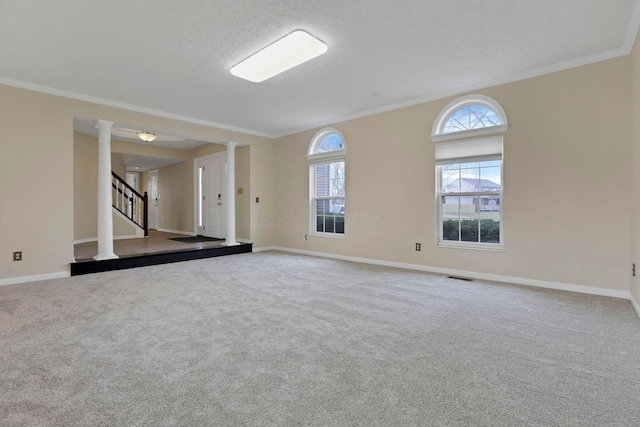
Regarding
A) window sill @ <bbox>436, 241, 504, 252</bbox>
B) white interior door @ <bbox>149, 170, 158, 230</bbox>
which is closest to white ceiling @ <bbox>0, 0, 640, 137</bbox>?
window sill @ <bbox>436, 241, 504, 252</bbox>

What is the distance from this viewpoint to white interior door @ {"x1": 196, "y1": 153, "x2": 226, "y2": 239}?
24.5 feet

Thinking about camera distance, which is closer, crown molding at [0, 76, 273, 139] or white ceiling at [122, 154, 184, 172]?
crown molding at [0, 76, 273, 139]

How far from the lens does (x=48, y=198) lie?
4.12m

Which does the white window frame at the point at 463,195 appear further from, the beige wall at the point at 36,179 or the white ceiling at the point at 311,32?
the beige wall at the point at 36,179

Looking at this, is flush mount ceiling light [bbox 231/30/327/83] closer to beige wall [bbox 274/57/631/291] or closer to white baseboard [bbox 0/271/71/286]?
beige wall [bbox 274/57/631/291]

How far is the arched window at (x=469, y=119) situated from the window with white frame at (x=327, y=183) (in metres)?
1.81

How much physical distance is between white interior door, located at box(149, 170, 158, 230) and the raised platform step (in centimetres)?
551

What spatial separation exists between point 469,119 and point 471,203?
3.94ft

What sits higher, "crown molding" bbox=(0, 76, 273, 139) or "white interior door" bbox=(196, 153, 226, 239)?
"crown molding" bbox=(0, 76, 273, 139)

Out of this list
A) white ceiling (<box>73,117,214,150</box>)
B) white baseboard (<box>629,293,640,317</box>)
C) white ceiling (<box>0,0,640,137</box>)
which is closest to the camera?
white ceiling (<box>0,0,640,137</box>)

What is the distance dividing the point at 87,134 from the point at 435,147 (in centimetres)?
723

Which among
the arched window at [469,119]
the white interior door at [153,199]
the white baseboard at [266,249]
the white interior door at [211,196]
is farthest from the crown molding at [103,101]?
the white interior door at [153,199]

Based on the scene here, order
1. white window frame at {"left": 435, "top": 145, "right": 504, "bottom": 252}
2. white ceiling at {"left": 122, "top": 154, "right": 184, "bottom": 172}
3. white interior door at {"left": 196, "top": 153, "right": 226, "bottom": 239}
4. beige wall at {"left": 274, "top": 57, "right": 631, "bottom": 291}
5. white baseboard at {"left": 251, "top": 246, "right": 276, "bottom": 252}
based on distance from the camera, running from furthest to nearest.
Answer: white ceiling at {"left": 122, "top": 154, "right": 184, "bottom": 172} → white interior door at {"left": 196, "top": 153, "right": 226, "bottom": 239} → white baseboard at {"left": 251, "top": 246, "right": 276, "bottom": 252} → white window frame at {"left": 435, "top": 145, "right": 504, "bottom": 252} → beige wall at {"left": 274, "top": 57, "right": 631, "bottom": 291}

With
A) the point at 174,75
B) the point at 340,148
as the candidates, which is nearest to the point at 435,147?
the point at 340,148
